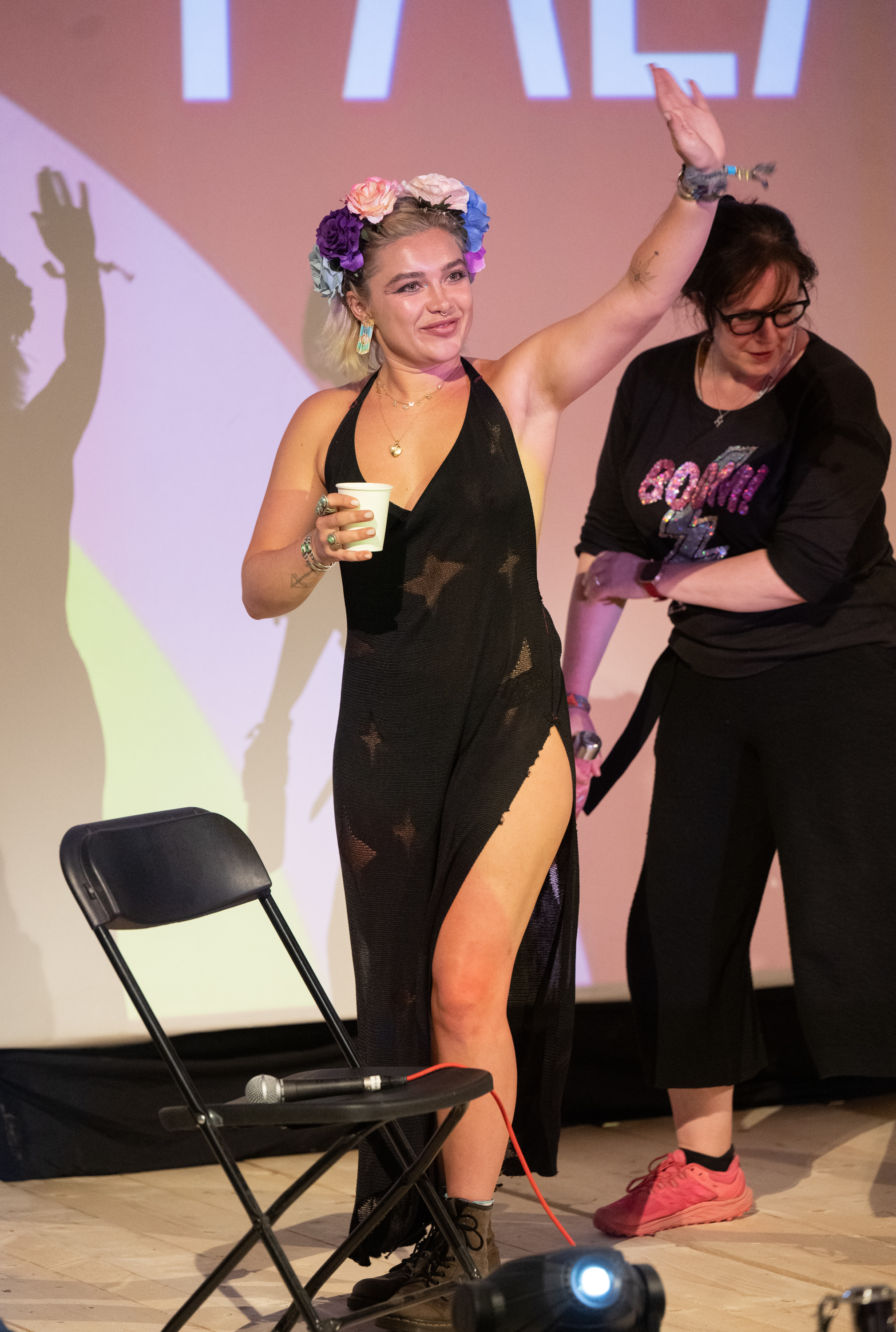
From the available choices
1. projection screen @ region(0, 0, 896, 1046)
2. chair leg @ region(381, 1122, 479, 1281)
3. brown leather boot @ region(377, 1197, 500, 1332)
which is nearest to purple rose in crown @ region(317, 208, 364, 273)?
projection screen @ region(0, 0, 896, 1046)

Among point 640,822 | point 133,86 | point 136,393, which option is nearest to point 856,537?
point 640,822

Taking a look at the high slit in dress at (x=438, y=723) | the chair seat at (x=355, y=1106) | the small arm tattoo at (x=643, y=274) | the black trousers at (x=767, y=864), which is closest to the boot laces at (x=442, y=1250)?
the high slit in dress at (x=438, y=723)

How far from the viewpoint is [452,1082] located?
2246 millimetres

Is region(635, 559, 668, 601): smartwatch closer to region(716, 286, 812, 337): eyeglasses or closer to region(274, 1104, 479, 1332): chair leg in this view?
region(716, 286, 812, 337): eyeglasses

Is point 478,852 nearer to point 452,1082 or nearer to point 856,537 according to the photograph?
point 452,1082

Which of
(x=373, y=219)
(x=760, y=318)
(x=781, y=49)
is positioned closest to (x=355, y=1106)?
(x=373, y=219)

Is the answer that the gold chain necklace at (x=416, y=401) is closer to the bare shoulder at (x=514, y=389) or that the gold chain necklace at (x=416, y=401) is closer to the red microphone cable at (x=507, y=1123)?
the bare shoulder at (x=514, y=389)

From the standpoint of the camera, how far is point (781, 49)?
14.5 feet

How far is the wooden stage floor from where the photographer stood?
281 cm

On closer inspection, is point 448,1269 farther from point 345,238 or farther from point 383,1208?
point 345,238

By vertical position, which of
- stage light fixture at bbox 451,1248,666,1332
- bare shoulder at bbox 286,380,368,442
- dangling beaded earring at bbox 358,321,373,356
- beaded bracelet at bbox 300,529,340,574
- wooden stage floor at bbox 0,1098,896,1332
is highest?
dangling beaded earring at bbox 358,321,373,356

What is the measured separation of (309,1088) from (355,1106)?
0.18 metres

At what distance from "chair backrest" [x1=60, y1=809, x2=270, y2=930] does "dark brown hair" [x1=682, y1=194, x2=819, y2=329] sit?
4.90 feet

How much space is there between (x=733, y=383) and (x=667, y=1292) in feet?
6.14
